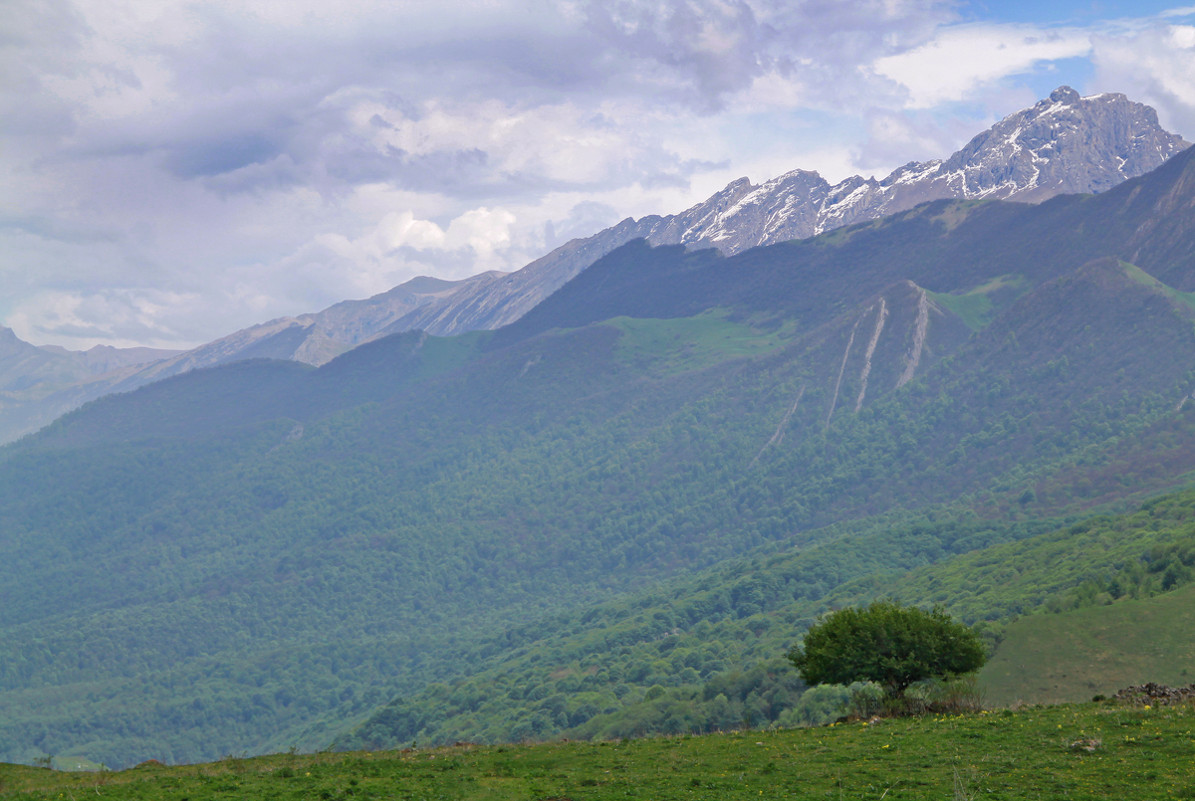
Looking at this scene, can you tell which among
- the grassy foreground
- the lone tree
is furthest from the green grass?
the grassy foreground

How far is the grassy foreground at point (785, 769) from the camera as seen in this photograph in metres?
37.4

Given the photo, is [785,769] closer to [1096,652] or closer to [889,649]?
[889,649]

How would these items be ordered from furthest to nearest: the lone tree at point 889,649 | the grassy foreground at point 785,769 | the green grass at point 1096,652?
the green grass at point 1096,652 < the lone tree at point 889,649 < the grassy foreground at point 785,769

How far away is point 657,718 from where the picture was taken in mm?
157750

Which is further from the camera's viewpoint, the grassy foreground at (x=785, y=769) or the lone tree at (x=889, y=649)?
the lone tree at (x=889, y=649)

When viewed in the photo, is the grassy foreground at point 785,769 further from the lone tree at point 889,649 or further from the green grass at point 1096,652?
the green grass at point 1096,652

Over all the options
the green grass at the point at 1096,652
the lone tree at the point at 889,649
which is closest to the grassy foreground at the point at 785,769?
the lone tree at the point at 889,649

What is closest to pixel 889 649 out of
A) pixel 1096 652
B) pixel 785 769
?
pixel 785 769

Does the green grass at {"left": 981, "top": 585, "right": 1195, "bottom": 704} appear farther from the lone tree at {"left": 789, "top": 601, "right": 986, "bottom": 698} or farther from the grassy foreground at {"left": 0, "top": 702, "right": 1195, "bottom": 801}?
the grassy foreground at {"left": 0, "top": 702, "right": 1195, "bottom": 801}

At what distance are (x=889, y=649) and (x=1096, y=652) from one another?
183 ft

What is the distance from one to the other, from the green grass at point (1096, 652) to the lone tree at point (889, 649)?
37038 millimetres

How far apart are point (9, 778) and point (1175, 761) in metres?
54.8

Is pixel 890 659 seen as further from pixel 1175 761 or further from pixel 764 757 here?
pixel 1175 761

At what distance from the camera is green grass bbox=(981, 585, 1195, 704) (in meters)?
96.1
